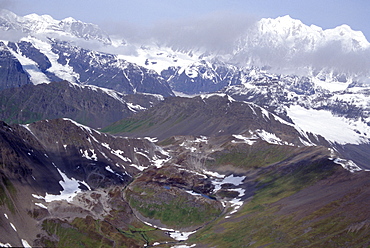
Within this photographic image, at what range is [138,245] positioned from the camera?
188500mm

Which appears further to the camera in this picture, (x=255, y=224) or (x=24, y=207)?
(x=255, y=224)

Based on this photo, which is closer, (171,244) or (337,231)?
(337,231)

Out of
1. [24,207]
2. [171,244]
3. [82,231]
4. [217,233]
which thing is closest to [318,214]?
[217,233]

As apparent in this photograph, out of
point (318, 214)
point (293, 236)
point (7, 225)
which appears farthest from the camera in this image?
point (318, 214)

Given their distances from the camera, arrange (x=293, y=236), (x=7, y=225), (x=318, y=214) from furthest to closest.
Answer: (x=318, y=214)
(x=293, y=236)
(x=7, y=225)

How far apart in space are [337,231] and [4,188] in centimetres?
11563

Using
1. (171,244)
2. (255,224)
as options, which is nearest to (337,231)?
(255,224)

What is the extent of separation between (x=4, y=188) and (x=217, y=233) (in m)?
80.9

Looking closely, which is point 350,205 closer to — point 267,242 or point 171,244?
point 267,242

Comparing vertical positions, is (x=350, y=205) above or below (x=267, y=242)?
above

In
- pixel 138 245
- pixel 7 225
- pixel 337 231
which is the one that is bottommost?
pixel 138 245

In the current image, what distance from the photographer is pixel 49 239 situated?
169 metres

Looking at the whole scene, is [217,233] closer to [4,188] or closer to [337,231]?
[337,231]

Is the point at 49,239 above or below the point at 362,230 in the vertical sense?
below
